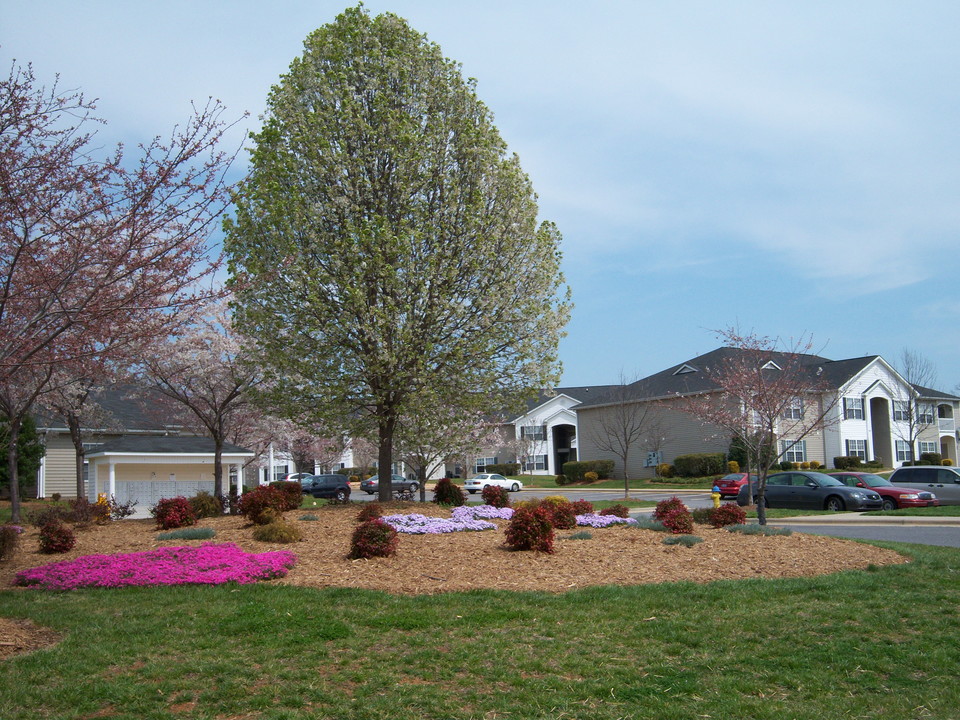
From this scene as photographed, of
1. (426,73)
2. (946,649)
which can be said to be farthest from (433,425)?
(946,649)

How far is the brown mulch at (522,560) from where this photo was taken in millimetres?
9945

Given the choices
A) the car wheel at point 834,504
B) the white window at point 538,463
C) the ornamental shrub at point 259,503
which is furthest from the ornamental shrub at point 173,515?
the white window at point 538,463

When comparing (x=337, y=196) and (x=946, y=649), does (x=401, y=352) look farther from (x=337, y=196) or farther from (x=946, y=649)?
(x=946, y=649)

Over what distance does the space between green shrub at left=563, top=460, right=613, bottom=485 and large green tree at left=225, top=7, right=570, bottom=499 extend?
111ft

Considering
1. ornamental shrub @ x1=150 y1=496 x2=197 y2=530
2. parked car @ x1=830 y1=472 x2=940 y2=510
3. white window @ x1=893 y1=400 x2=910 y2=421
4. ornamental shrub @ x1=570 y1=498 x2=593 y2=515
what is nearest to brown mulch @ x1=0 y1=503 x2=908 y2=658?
ornamental shrub @ x1=150 y1=496 x2=197 y2=530

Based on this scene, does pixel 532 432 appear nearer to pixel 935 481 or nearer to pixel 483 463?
pixel 483 463

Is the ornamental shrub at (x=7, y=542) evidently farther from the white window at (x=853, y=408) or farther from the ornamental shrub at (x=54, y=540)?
the white window at (x=853, y=408)

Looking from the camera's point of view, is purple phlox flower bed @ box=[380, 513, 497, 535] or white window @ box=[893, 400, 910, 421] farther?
white window @ box=[893, 400, 910, 421]

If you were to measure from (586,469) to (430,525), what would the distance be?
38.9 m

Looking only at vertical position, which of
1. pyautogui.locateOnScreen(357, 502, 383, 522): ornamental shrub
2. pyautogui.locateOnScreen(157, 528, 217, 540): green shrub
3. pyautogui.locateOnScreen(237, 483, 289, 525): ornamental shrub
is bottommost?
pyautogui.locateOnScreen(157, 528, 217, 540): green shrub

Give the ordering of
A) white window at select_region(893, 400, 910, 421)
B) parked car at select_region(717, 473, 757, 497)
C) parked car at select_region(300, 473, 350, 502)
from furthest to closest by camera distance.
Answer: white window at select_region(893, 400, 910, 421) < parked car at select_region(300, 473, 350, 502) < parked car at select_region(717, 473, 757, 497)

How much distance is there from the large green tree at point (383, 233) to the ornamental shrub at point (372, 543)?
20.4 ft

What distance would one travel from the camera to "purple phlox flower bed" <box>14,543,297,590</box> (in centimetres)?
992

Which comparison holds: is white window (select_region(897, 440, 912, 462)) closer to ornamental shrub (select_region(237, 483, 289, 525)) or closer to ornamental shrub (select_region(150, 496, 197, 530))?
ornamental shrub (select_region(237, 483, 289, 525))
